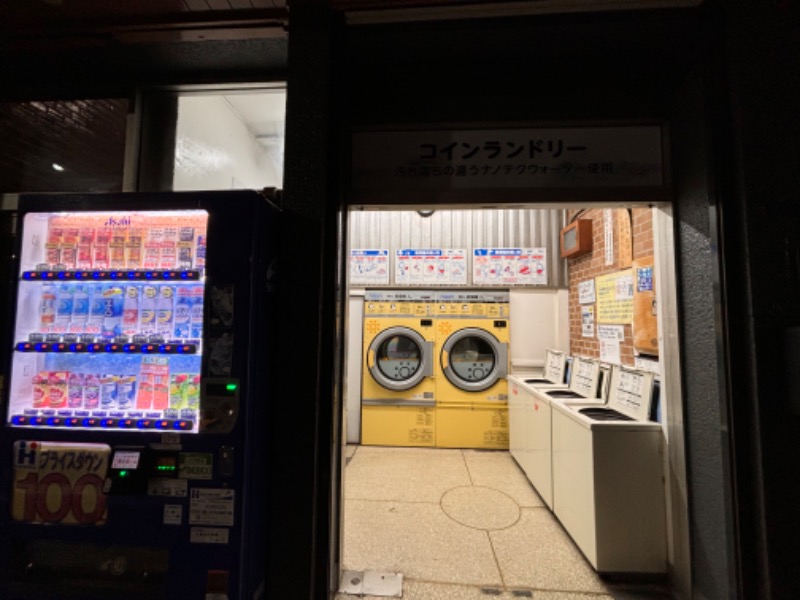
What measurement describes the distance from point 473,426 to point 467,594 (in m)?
2.24

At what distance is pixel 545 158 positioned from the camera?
1988 millimetres

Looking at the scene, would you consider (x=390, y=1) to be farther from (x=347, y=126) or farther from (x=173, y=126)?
(x=173, y=126)

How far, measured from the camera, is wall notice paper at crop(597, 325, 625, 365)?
9.81ft

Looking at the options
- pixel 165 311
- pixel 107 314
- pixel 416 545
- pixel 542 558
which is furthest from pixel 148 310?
pixel 542 558

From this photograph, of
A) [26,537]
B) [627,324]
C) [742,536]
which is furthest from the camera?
[627,324]

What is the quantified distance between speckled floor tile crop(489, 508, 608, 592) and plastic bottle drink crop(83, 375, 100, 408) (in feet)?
7.46

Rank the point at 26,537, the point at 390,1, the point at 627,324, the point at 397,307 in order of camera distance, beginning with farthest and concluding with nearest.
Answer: the point at 397,307
the point at 627,324
the point at 390,1
the point at 26,537

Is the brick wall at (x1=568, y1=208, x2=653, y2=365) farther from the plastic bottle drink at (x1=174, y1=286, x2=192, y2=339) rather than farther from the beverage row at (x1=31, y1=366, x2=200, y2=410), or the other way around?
the beverage row at (x1=31, y1=366, x2=200, y2=410)

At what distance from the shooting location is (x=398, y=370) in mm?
4289

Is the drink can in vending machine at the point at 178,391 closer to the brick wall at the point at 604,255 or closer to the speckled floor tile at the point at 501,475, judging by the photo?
the speckled floor tile at the point at 501,475

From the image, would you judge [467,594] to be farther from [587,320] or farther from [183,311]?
[587,320]

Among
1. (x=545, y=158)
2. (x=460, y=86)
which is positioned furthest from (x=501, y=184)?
(x=460, y=86)

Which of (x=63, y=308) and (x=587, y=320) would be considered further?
(x=587, y=320)

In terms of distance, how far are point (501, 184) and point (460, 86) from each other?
0.66m
